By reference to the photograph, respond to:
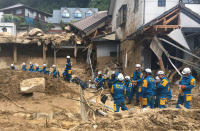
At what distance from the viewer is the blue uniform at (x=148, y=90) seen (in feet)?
22.4

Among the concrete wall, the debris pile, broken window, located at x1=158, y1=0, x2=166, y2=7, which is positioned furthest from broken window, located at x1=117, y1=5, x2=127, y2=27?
the debris pile

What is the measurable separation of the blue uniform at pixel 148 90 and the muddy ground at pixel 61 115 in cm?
59

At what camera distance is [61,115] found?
6227mm

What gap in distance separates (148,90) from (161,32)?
299 centimetres

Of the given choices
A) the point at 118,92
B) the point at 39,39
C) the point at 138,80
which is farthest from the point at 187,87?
the point at 39,39

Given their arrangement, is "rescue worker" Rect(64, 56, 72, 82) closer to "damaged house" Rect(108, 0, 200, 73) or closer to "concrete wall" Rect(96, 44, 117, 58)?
"damaged house" Rect(108, 0, 200, 73)

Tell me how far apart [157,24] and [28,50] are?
16.0 meters

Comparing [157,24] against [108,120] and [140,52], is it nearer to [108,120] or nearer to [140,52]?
[140,52]

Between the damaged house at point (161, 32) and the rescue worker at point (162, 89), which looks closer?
the rescue worker at point (162, 89)

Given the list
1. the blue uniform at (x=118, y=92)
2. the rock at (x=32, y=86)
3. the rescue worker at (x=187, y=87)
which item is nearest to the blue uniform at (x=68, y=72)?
the rock at (x=32, y=86)

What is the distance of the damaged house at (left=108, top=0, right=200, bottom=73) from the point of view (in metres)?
8.26

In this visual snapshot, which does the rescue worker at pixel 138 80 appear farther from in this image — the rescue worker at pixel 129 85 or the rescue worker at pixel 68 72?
the rescue worker at pixel 68 72

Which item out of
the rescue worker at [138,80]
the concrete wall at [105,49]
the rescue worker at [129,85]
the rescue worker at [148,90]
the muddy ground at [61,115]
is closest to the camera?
the muddy ground at [61,115]

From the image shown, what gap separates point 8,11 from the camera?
35125 mm
